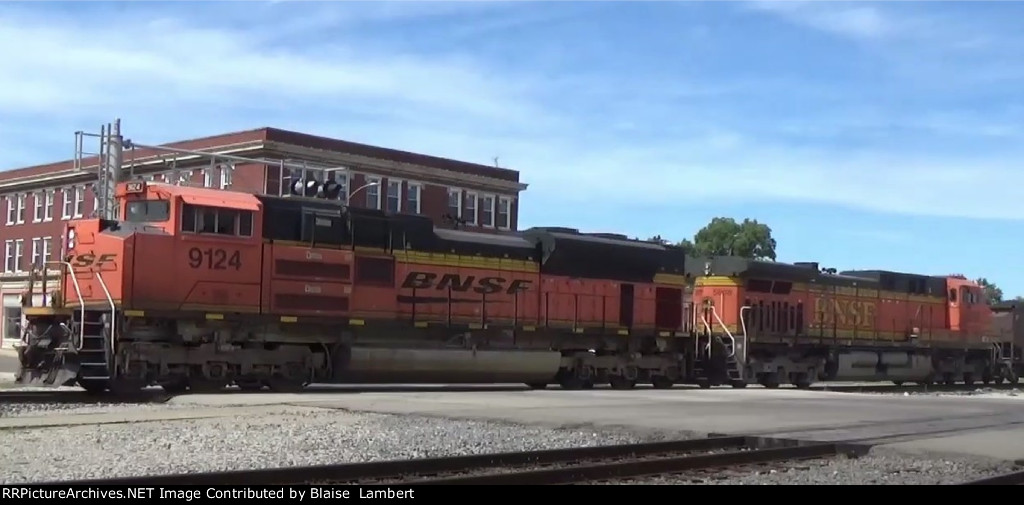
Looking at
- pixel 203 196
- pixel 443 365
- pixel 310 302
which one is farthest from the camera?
pixel 443 365

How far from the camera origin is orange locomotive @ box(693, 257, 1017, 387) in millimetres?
28584

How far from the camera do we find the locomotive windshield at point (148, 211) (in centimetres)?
1897

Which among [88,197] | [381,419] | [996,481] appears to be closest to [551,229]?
[381,419]

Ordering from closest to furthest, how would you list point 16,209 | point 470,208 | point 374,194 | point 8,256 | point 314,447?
point 314,447 → point 374,194 → point 470,208 → point 8,256 → point 16,209

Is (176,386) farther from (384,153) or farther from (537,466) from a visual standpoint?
Answer: (384,153)

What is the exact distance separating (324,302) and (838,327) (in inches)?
664

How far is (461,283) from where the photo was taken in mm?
23000

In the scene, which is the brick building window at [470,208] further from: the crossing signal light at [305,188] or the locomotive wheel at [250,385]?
the locomotive wheel at [250,385]

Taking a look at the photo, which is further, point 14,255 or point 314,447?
point 14,255

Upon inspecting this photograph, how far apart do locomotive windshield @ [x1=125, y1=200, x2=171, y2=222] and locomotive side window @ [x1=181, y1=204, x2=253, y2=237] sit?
1.09 feet

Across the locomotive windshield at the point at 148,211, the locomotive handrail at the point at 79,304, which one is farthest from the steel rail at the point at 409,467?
the locomotive windshield at the point at 148,211

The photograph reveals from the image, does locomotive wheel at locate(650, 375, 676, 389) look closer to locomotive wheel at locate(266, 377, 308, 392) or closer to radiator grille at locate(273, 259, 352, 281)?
radiator grille at locate(273, 259, 352, 281)

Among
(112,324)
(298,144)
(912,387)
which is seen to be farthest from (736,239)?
(112,324)
